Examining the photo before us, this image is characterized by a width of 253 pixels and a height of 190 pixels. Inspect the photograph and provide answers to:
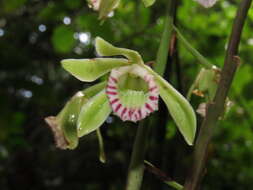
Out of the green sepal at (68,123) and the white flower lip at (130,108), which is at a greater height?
the white flower lip at (130,108)

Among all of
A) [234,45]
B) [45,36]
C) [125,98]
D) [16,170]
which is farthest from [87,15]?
[45,36]

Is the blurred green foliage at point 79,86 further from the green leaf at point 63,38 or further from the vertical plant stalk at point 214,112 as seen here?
the vertical plant stalk at point 214,112

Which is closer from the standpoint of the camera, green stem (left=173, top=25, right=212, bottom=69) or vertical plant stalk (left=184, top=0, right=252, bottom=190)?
vertical plant stalk (left=184, top=0, right=252, bottom=190)

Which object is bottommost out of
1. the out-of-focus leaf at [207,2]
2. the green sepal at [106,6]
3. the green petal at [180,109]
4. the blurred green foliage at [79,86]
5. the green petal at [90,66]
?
the blurred green foliage at [79,86]

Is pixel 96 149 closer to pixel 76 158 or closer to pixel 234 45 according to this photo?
pixel 76 158

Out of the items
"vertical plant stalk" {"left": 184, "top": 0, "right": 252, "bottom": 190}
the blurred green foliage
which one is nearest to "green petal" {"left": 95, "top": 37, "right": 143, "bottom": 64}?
"vertical plant stalk" {"left": 184, "top": 0, "right": 252, "bottom": 190}

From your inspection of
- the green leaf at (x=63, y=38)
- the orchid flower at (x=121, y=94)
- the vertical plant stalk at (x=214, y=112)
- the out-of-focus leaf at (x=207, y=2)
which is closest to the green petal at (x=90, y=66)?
the orchid flower at (x=121, y=94)

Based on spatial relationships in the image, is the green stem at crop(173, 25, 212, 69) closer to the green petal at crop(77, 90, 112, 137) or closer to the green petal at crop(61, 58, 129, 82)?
the green petal at crop(61, 58, 129, 82)
